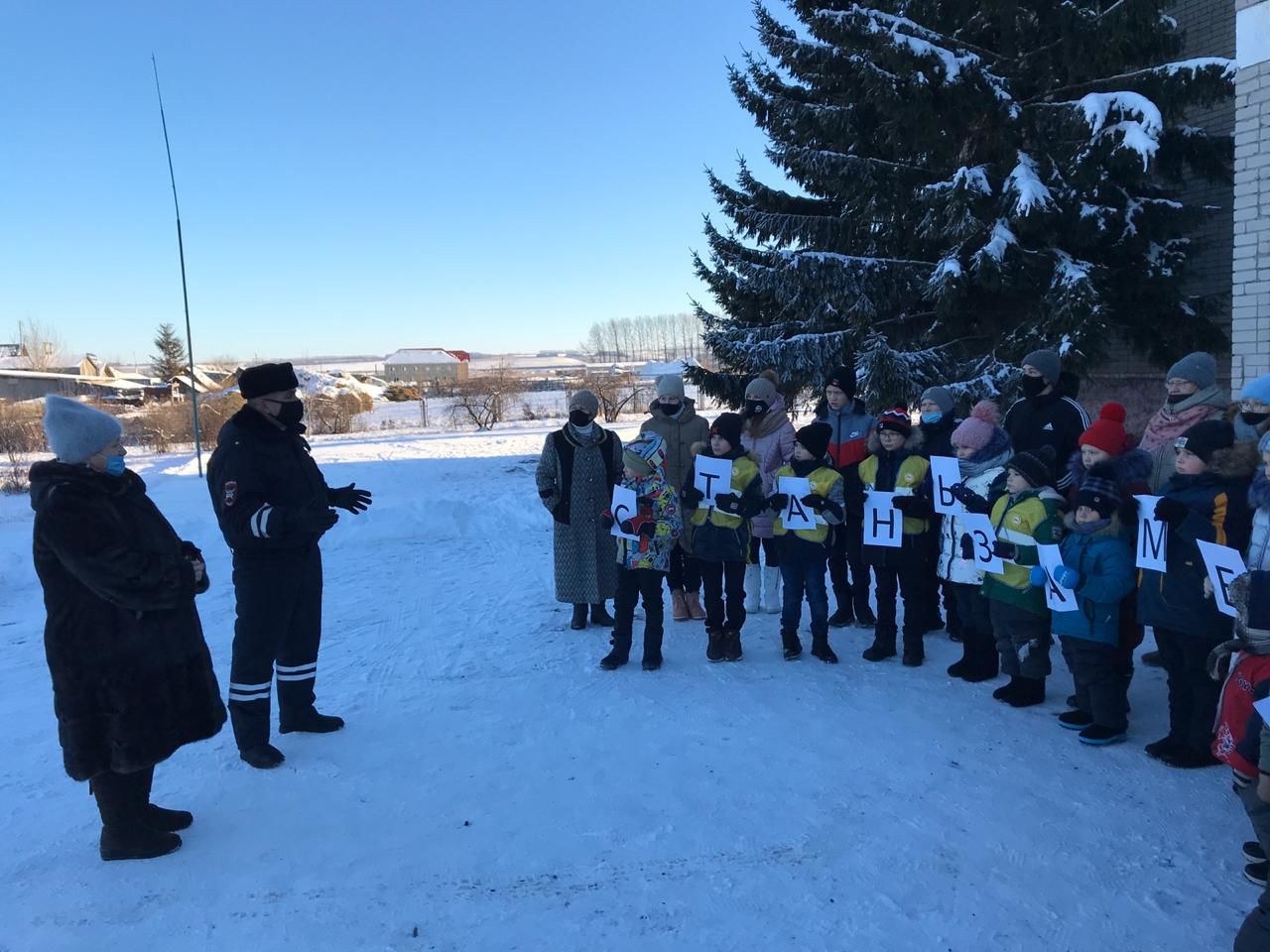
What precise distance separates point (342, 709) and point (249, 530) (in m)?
1.49

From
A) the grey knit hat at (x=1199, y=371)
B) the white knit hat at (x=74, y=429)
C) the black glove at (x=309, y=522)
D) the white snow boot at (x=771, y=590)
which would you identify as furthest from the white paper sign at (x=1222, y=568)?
the white knit hat at (x=74, y=429)

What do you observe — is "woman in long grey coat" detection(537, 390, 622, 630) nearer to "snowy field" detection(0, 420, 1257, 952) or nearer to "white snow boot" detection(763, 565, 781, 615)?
"snowy field" detection(0, 420, 1257, 952)

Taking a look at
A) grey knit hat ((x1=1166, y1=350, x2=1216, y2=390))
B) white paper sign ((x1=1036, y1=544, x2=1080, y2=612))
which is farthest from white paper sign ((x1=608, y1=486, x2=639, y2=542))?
grey knit hat ((x1=1166, y1=350, x2=1216, y2=390))

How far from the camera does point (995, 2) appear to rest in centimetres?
921

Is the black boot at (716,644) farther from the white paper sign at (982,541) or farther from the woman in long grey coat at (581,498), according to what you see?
the white paper sign at (982,541)

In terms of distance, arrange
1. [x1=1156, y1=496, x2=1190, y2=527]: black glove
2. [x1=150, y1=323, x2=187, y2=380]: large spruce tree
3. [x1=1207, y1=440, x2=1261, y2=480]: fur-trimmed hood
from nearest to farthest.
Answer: [x1=1207, y1=440, x2=1261, y2=480]: fur-trimmed hood
[x1=1156, y1=496, x2=1190, y2=527]: black glove
[x1=150, y1=323, x2=187, y2=380]: large spruce tree

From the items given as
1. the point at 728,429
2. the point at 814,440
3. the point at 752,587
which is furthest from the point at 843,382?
the point at 752,587

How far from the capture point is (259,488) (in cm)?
396

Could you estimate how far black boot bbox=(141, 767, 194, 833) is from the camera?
337 cm

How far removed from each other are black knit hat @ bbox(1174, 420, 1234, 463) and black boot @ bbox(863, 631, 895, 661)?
2.29m

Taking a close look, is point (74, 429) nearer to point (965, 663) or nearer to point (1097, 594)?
point (1097, 594)

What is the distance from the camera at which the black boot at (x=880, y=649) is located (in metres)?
5.43

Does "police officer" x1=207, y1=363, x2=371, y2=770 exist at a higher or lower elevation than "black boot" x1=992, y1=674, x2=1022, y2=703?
higher

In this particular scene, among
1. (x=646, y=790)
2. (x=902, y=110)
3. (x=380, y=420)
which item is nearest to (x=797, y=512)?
(x=646, y=790)
